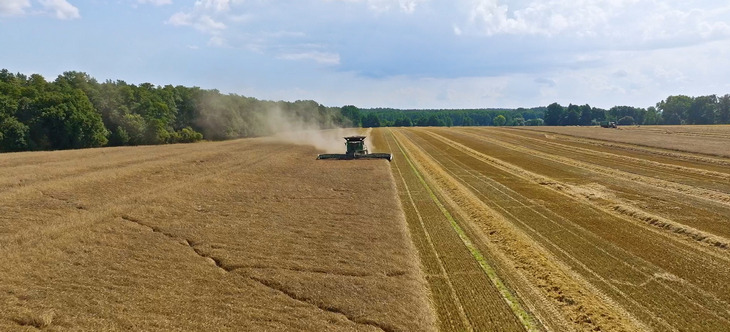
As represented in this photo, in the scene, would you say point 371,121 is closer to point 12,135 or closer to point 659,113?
point 659,113

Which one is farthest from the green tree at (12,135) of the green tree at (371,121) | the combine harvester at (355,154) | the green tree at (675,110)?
the green tree at (675,110)

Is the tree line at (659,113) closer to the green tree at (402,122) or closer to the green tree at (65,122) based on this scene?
the green tree at (402,122)

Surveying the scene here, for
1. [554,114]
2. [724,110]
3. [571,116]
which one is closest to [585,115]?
[571,116]

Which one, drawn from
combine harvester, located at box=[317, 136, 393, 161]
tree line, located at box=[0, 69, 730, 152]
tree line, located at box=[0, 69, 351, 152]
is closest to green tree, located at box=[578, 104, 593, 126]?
tree line, located at box=[0, 69, 730, 152]

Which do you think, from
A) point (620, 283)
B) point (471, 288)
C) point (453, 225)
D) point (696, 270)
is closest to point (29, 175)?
point (453, 225)

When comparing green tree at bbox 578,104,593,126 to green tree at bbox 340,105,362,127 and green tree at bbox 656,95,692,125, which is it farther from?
green tree at bbox 340,105,362,127
